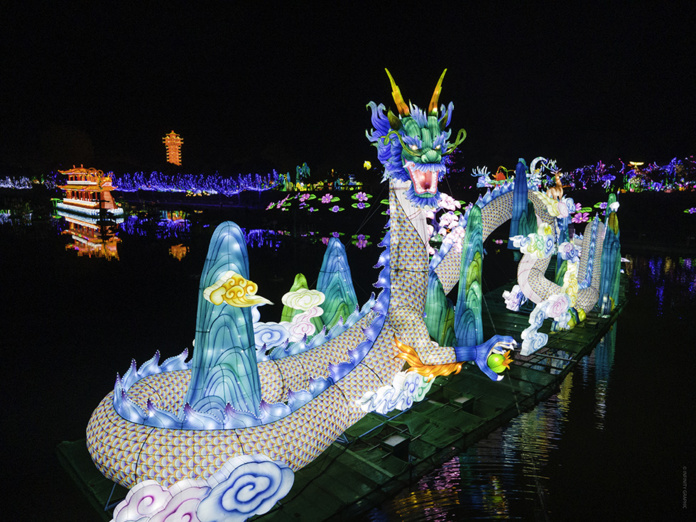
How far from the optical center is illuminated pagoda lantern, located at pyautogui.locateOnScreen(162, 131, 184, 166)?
61.8 metres

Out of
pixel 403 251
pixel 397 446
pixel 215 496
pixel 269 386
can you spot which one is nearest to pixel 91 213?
pixel 269 386

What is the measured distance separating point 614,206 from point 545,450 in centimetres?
730

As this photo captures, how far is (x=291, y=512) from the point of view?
428 cm

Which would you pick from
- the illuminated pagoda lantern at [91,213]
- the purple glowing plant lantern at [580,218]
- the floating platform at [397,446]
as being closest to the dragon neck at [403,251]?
the floating platform at [397,446]

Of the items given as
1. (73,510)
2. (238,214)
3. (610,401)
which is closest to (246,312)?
(73,510)

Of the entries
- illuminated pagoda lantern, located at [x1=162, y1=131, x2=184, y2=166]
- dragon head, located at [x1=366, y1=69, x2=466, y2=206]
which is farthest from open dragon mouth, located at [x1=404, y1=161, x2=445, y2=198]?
illuminated pagoda lantern, located at [x1=162, y1=131, x2=184, y2=166]

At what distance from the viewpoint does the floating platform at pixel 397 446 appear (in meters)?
4.42

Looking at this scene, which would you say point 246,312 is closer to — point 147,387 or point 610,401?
point 147,387

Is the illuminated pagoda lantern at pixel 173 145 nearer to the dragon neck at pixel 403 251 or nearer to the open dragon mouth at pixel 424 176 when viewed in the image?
the dragon neck at pixel 403 251

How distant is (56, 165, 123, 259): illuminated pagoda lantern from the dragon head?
16.0m

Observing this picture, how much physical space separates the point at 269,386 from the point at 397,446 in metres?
1.74

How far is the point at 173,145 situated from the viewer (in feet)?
204

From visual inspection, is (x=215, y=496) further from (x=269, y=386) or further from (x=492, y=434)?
(x=492, y=434)

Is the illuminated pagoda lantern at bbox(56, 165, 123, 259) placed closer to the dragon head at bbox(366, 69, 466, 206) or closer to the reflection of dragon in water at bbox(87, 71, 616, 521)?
the reflection of dragon in water at bbox(87, 71, 616, 521)
